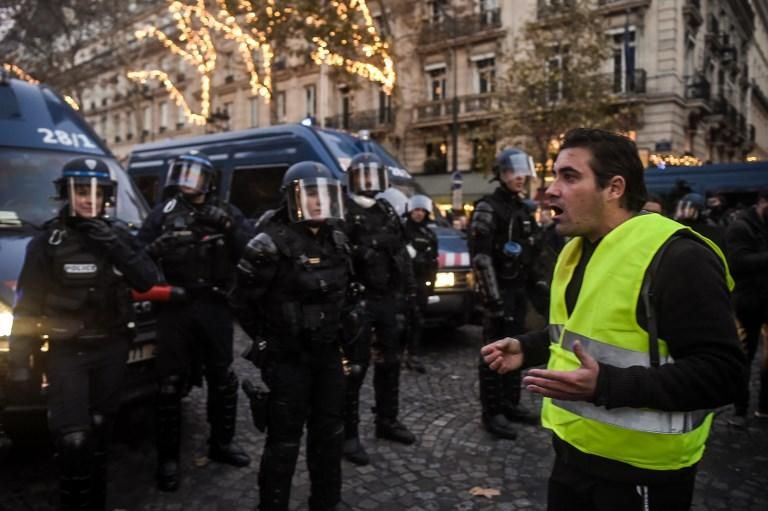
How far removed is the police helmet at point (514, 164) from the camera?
15.2 ft

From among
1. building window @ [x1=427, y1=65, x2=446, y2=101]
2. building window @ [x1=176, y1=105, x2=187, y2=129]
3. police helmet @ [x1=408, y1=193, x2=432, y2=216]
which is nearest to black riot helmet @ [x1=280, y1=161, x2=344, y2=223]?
police helmet @ [x1=408, y1=193, x2=432, y2=216]

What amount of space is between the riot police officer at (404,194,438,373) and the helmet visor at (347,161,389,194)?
1782mm

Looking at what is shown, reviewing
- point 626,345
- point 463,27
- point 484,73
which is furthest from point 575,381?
point 463,27

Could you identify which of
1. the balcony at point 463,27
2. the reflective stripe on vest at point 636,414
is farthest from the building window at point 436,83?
the reflective stripe on vest at point 636,414

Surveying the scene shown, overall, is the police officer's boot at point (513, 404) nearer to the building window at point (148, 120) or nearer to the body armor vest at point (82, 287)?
the body armor vest at point (82, 287)

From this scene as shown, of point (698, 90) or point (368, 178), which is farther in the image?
point (698, 90)

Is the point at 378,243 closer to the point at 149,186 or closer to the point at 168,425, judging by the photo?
the point at 168,425

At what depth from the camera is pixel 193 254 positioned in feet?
12.4

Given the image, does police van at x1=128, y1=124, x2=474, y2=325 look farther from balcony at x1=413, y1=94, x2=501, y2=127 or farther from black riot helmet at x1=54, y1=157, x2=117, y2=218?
balcony at x1=413, y1=94, x2=501, y2=127

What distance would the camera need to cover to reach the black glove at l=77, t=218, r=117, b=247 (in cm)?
315

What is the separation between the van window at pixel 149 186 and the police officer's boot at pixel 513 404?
7.13 meters

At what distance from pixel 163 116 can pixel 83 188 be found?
45.2m

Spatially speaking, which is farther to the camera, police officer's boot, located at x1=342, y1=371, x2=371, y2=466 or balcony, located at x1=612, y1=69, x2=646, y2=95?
balcony, located at x1=612, y1=69, x2=646, y2=95

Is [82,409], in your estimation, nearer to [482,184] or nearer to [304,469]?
[304,469]
